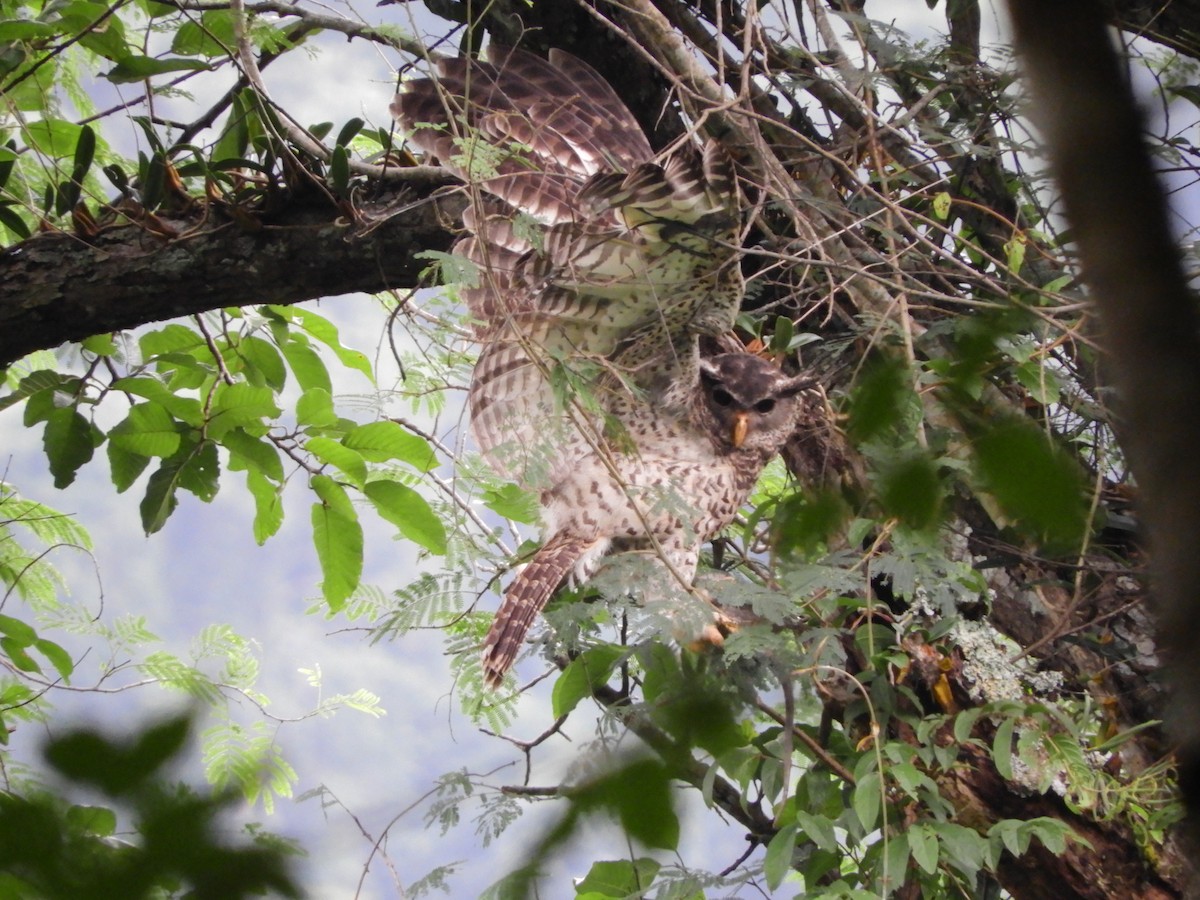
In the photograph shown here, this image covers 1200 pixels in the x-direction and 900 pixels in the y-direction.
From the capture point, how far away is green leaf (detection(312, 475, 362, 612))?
174 centimetres

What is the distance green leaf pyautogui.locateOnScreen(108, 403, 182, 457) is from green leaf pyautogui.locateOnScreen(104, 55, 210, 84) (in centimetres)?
52

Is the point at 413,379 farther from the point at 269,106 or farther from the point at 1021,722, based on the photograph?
the point at 1021,722

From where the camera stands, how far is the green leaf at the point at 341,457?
1.70 metres

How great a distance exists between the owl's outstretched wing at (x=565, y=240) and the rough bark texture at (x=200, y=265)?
214 millimetres

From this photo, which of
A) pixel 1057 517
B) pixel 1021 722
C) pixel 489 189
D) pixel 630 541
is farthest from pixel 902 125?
pixel 1057 517

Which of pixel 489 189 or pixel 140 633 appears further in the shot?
pixel 140 633

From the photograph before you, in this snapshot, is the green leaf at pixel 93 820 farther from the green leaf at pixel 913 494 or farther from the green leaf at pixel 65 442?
the green leaf at pixel 65 442

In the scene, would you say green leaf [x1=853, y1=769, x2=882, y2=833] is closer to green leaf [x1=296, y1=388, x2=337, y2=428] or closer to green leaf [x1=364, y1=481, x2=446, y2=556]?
green leaf [x1=364, y1=481, x2=446, y2=556]

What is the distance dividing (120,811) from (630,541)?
1.49m

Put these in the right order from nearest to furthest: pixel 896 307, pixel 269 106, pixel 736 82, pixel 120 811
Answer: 1. pixel 120 811
2. pixel 896 307
3. pixel 269 106
4. pixel 736 82

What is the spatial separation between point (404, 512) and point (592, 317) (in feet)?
1.39

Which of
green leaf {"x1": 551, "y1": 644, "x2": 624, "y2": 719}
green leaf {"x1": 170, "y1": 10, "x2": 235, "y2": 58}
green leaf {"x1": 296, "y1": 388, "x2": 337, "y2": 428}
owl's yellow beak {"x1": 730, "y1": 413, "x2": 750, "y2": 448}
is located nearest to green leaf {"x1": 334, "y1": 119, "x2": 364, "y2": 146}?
green leaf {"x1": 170, "y1": 10, "x2": 235, "y2": 58}

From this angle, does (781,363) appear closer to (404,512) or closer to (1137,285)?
(404,512)

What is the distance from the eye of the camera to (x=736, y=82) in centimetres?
179
